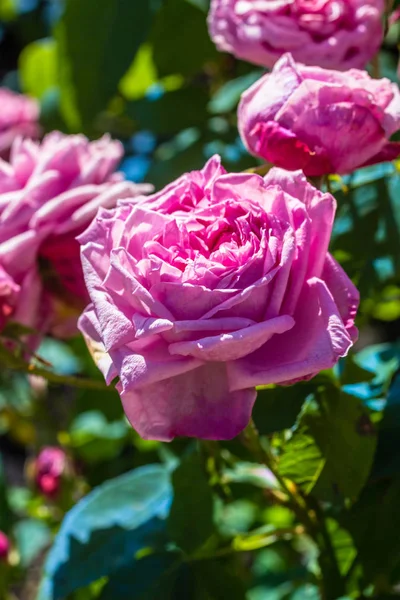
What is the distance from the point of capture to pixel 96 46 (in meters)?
0.97

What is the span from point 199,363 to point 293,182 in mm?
123

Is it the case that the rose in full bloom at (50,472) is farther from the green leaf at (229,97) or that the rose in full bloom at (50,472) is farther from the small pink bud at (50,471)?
the green leaf at (229,97)

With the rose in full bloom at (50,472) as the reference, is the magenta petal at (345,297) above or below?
above

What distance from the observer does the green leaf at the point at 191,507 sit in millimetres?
682

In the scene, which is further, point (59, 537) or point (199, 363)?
point (59, 537)

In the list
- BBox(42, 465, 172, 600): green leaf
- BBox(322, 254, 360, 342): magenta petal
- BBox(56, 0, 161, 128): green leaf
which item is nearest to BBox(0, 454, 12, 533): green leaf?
BBox(42, 465, 172, 600): green leaf

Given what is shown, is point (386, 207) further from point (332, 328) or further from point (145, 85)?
point (145, 85)

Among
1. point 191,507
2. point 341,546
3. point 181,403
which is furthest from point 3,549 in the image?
point 181,403

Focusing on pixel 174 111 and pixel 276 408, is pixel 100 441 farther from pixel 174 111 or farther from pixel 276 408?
pixel 276 408

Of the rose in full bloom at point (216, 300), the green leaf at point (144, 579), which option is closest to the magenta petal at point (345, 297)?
the rose in full bloom at point (216, 300)

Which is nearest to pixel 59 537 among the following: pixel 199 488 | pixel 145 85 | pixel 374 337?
pixel 199 488

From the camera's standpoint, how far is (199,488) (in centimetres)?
70

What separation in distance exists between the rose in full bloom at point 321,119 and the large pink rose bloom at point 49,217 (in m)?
0.15

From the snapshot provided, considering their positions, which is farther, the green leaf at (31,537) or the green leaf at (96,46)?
the green leaf at (31,537)
